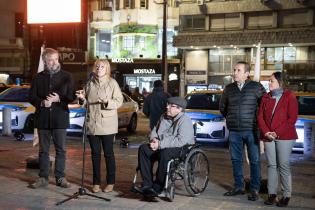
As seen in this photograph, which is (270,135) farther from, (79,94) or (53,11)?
(53,11)

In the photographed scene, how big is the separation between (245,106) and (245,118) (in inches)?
6.7

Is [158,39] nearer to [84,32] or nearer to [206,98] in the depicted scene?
[84,32]

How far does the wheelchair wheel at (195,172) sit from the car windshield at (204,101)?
659cm

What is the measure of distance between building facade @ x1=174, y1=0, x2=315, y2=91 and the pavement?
25.9 m

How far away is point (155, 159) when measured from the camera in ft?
24.1

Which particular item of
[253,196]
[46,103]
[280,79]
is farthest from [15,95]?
[280,79]

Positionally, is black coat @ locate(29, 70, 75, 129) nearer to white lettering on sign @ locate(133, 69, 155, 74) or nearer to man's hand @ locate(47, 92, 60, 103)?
man's hand @ locate(47, 92, 60, 103)

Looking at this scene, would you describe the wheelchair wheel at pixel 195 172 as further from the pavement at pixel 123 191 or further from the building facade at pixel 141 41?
the building facade at pixel 141 41

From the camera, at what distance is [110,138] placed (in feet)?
25.2

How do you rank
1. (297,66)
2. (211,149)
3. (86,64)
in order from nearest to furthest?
1. (211,149)
2. (297,66)
3. (86,64)

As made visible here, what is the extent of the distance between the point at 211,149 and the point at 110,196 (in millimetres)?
6502

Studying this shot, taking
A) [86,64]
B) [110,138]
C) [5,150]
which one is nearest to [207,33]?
[86,64]

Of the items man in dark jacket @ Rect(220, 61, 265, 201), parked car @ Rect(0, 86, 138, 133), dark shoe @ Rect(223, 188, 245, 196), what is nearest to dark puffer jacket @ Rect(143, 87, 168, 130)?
man in dark jacket @ Rect(220, 61, 265, 201)

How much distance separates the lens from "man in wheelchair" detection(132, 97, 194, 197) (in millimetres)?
7145
